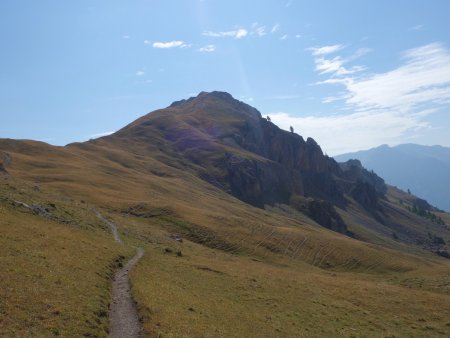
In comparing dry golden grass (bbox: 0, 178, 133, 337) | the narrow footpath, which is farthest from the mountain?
the narrow footpath

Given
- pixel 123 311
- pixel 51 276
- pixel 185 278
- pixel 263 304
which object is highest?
pixel 51 276

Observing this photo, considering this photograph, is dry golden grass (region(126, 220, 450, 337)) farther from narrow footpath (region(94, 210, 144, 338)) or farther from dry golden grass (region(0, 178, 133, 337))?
dry golden grass (region(0, 178, 133, 337))

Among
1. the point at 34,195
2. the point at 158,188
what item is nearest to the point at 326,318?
the point at 34,195

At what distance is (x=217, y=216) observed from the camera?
100938 millimetres

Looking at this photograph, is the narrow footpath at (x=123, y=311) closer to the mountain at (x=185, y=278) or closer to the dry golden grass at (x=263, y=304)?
the mountain at (x=185, y=278)

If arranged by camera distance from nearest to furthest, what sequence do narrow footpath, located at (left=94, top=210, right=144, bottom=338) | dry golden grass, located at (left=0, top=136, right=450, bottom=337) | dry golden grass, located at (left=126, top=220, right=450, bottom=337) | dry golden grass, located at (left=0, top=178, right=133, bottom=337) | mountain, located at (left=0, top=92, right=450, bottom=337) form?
dry golden grass, located at (left=0, top=178, right=133, bottom=337) < narrow footpath, located at (left=94, top=210, right=144, bottom=338) < mountain, located at (left=0, top=92, right=450, bottom=337) < dry golden grass, located at (left=0, top=136, right=450, bottom=337) < dry golden grass, located at (left=126, top=220, right=450, bottom=337)

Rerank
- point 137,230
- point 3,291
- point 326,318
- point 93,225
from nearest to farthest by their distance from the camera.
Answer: point 3,291, point 326,318, point 93,225, point 137,230

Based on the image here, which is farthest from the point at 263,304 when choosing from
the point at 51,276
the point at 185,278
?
the point at 51,276

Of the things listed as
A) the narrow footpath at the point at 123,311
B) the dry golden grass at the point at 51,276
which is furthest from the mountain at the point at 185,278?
the narrow footpath at the point at 123,311

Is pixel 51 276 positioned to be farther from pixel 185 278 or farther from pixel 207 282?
pixel 207 282

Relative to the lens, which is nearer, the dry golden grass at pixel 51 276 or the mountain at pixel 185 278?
the dry golden grass at pixel 51 276

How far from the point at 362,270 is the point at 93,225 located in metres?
63.9

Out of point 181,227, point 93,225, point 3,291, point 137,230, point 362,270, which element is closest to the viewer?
point 3,291

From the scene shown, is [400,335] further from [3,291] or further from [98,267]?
[3,291]
